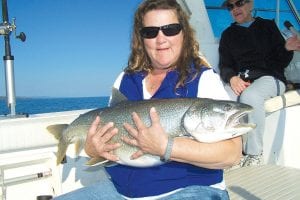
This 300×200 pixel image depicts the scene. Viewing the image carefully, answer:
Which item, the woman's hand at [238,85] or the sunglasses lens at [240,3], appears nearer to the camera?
the woman's hand at [238,85]

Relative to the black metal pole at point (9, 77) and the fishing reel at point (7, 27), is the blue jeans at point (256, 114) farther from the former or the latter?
the fishing reel at point (7, 27)

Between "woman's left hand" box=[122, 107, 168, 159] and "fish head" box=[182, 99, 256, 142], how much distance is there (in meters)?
0.16

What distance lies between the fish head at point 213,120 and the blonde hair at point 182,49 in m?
0.28

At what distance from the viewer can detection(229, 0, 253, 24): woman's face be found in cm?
527

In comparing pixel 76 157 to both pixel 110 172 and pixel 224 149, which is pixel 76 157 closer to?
pixel 110 172

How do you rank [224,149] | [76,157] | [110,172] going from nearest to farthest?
[224,149] → [110,172] → [76,157]

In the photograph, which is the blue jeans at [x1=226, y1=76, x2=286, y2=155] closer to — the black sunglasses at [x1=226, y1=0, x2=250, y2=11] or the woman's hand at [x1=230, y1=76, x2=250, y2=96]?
the woman's hand at [x1=230, y1=76, x2=250, y2=96]

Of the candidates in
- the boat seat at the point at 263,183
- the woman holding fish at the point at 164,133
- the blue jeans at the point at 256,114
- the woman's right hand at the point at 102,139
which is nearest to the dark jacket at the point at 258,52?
the blue jeans at the point at 256,114

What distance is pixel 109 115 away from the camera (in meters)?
2.63

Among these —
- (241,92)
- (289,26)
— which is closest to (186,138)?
(241,92)

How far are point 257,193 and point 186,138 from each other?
1.70 m

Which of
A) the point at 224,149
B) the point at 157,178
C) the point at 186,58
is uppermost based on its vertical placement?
the point at 186,58

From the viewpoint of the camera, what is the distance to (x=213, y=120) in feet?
7.90

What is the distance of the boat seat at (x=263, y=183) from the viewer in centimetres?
368
